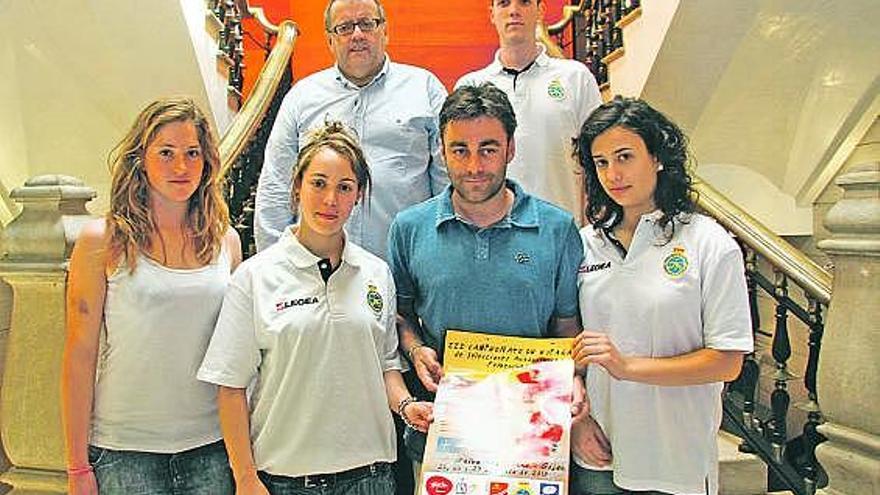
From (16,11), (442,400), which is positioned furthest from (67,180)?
(16,11)

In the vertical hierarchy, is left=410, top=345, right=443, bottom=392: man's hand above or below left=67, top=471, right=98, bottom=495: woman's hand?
above

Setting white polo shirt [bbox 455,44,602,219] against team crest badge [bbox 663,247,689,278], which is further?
white polo shirt [bbox 455,44,602,219]

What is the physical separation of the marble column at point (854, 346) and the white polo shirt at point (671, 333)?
694 millimetres

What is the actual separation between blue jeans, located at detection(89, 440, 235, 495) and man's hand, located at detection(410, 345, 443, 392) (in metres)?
0.48

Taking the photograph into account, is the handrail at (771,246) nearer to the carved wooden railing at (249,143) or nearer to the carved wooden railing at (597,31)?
the carved wooden railing at (597,31)

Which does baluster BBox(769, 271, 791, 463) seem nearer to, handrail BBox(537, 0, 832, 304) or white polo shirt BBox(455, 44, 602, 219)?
handrail BBox(537, 0, 832, 304)

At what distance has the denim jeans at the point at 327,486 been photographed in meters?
1.52

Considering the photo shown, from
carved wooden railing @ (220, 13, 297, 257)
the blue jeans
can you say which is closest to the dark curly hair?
the blue jeans

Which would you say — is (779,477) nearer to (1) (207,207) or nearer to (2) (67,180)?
(1) (207,207)

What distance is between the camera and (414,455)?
1.70 m

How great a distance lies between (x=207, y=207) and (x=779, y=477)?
7.90ft

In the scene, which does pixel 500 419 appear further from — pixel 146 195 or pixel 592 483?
pixel 146 195

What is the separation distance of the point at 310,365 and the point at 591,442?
59 centimetres

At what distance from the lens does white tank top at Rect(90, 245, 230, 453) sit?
1.60 m
